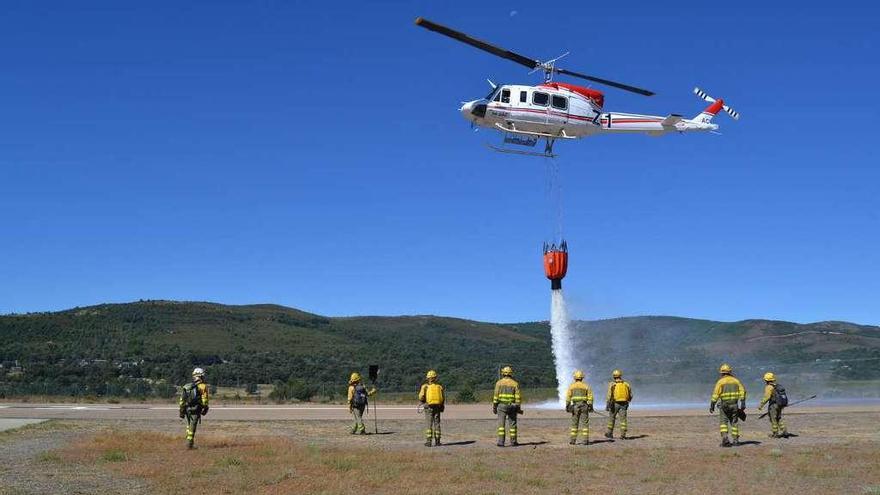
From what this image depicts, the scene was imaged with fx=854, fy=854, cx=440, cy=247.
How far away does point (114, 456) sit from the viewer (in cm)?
1939

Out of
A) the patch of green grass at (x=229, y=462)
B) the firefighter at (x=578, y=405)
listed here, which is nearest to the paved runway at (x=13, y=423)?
the patch of green grass at (x=229, y=462)

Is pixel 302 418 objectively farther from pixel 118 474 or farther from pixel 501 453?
pixel 118 474

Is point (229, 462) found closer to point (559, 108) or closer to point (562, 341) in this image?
point (559, 108)

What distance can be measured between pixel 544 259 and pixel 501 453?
22.3 m

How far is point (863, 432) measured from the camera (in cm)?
2656

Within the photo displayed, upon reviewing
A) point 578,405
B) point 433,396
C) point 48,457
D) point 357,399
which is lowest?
point 48,457

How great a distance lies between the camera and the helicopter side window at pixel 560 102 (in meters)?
39.0

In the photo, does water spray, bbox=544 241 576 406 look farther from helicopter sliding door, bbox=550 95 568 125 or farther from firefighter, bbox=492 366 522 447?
firefighter, bbox=492 366 522 447

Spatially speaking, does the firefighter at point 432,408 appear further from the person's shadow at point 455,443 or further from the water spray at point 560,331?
the water spray at point 560,331

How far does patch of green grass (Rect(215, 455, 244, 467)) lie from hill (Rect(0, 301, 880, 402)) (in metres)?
28.7

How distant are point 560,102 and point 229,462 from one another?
83.7 ft

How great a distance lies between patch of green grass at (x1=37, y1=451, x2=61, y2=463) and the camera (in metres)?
18.9

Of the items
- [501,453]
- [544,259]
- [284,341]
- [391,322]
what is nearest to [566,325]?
[544,259]

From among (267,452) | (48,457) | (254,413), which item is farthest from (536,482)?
(254,413)
